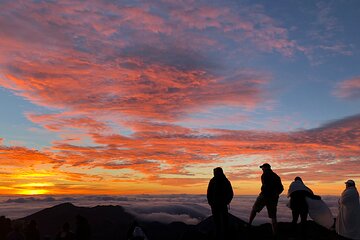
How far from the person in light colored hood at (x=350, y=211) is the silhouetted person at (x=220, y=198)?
6485 mm

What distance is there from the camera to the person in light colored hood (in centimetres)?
1773

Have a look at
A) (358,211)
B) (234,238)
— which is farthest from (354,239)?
(234,238)

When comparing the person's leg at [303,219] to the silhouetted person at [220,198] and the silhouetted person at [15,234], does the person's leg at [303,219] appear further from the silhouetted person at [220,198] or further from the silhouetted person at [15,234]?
the silhouetted person at [15,234]

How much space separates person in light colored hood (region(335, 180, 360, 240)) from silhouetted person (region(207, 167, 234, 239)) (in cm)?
648

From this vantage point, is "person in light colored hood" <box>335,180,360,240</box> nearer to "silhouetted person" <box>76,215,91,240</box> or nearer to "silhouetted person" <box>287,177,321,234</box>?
"silhouetted person" <box>287,177,321,234</box>

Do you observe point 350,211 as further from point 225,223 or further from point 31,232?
point 31,232

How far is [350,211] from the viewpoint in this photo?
17859 mm

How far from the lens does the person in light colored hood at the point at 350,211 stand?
17734mm

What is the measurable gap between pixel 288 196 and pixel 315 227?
4640 mm

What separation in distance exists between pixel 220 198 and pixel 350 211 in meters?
7.16

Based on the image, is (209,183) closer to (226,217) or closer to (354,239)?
(226,217)

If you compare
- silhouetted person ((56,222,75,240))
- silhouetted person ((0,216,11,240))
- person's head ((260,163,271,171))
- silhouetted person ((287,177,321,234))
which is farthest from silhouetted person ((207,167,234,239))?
silhouetted person ((0,216,11,240))

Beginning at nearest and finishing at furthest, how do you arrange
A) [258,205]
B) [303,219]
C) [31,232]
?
[258,205]
[31,232]
[303,219]

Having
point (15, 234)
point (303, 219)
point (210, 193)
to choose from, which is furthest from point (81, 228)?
point (303, 219)
